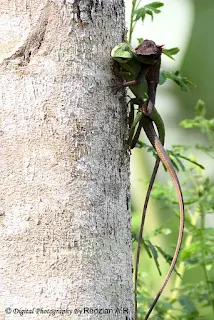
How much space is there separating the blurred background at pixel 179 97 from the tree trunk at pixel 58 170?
147 centimetres

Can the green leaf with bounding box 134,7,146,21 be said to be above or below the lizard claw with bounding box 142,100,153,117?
above

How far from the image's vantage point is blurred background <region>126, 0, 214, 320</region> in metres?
3.54

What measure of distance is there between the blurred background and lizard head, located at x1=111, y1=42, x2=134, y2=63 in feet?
4.81

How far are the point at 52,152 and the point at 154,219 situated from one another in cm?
217

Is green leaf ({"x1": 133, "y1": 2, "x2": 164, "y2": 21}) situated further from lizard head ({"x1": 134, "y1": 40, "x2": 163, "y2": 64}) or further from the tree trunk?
the tree trunk

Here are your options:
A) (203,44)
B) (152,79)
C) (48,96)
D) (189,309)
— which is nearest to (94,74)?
(48,96)

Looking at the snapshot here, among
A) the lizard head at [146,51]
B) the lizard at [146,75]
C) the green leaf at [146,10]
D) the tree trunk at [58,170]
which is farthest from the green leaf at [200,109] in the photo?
the tree trunk at [58,170]

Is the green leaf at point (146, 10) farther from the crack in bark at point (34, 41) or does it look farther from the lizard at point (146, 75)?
the crack in bark at point (34, 41)

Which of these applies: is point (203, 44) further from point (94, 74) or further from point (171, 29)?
point (94, 74)

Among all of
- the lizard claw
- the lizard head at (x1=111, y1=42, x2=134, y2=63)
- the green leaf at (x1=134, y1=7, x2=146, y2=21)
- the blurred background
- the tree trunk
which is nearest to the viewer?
the tree trunk

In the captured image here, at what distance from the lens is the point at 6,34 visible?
1609 mm

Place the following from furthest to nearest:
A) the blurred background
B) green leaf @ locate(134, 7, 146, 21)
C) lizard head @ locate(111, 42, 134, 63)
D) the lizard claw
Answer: the blurred background
green leaf @ locate(134, 7, 146, 21)
the lizard claw
lizard head @ locate(111, 42, 134, 63)

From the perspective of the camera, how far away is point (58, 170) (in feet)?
5.16

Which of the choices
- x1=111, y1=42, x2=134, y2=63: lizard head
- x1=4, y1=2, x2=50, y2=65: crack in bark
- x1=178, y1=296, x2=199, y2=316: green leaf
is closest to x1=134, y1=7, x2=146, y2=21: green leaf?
x1=111, y1=42, x2=134, y2=63: lizard head
